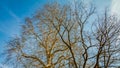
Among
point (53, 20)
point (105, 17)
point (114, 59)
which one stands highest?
point (53, 20)

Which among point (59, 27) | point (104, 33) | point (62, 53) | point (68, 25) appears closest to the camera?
point (104, 33)

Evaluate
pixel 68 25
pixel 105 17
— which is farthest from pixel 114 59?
pixel 68 25

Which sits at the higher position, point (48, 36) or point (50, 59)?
point (48, 36)

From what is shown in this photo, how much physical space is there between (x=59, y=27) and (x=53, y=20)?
148 cm

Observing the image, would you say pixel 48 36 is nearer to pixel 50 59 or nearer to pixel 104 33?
pixel 50 59

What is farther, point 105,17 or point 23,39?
point 23,39

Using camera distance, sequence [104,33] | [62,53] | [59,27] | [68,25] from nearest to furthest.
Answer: [104,33] → [68,25] → [59,27] → [62,53]

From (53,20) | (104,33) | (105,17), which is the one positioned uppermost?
(53,20)

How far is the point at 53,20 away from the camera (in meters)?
21.2

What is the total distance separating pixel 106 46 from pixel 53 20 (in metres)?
8.30

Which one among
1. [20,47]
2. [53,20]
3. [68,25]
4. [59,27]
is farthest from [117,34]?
[20,47]

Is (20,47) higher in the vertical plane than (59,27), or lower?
lower

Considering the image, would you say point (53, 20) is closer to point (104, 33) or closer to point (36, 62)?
point (36, 62)

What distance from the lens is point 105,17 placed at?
47.6 feet
